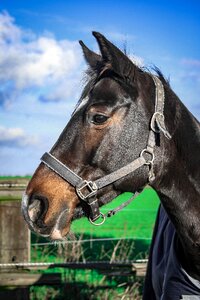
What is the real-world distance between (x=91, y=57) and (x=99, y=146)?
696mm

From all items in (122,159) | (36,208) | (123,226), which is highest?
(122,159)

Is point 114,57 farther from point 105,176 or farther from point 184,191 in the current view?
point 184,191

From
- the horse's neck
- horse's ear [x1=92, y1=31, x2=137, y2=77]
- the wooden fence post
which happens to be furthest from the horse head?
the wooden fence post

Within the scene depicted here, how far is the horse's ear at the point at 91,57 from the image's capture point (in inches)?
120

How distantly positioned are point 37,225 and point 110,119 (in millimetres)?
710

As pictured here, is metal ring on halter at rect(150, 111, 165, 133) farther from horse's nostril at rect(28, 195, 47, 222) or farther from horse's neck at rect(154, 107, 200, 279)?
horse's nostril at rect(28, 195, 47, 222)

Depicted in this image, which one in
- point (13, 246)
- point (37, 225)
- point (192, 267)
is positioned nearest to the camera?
point (37, 225)

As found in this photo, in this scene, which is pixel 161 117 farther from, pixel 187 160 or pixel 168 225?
pixel 168 225

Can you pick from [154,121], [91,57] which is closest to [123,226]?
[91,57]

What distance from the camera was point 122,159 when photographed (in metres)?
2.74

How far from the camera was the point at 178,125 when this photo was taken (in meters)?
2.92

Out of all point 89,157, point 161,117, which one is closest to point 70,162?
point 89,157

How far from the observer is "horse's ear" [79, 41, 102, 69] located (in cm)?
304

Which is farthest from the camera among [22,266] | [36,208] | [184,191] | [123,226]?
[123,226]
